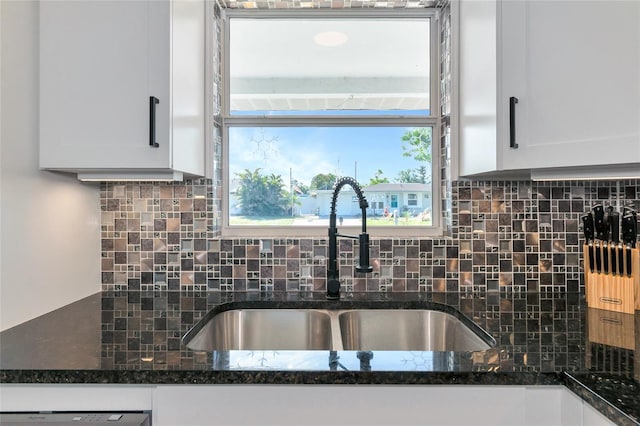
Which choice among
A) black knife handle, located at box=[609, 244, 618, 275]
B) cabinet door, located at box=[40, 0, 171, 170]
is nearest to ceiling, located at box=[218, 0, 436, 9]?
cabinet door, located at box=[40, 0, 171, 170]

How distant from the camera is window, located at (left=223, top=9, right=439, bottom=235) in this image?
1783 millimetres

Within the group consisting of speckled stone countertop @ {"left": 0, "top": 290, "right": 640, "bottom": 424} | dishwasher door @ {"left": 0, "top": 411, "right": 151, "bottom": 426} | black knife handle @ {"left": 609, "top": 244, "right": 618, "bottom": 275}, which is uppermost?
black knife handle @ {"left": 609, "top": 244, "right": 618, "bottom": 275}

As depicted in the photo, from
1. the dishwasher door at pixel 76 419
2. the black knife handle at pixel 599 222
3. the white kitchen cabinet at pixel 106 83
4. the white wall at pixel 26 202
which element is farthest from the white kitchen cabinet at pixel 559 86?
the white wall at pixel 26 202

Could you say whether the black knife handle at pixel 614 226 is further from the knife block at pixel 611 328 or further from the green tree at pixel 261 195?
the green tree at pixel 261 195

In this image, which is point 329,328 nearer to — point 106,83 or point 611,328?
point 611,328

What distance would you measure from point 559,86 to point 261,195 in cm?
123

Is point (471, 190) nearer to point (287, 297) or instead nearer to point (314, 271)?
point (314, 271)

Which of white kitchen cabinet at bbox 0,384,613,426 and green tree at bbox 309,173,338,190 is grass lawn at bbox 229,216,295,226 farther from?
white kitchen cabinet at bbox 0,384,613,426

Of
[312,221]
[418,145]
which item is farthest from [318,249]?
[418,145]

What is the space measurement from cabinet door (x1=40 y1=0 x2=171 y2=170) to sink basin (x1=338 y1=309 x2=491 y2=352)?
92cm

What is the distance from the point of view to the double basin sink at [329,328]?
147 centimetres

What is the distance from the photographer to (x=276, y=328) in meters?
1.50

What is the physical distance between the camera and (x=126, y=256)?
1.67 meters

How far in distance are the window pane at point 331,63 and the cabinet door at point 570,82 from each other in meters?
0.62
